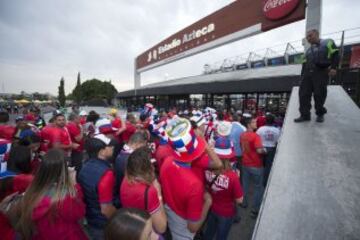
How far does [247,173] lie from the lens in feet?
14.8

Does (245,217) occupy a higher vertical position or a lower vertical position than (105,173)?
lower

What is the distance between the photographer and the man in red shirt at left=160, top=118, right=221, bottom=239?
6.37 feet

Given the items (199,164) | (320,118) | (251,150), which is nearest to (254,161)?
(251,150)

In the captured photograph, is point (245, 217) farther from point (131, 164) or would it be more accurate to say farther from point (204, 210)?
point (131, 164)

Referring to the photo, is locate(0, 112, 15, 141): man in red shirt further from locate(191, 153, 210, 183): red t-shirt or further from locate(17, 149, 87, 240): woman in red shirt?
locate(191, 153, 210, 183): red t-shirt

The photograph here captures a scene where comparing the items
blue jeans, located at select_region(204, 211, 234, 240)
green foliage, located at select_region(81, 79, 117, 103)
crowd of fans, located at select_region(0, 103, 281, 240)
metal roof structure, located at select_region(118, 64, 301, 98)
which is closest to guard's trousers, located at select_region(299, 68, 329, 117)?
crowd of fans, located at select_region(0, 103, 281, 240)

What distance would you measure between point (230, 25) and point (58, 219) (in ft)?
45.0

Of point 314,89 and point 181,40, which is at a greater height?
point 181,40

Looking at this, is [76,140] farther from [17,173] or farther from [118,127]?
[17,173]

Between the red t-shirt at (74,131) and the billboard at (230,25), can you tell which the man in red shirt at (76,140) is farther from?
the billboard at (230,25)

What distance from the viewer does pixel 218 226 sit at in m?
2.85

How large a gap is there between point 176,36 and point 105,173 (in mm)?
17964

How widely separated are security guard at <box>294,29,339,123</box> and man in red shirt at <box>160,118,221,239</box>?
296 cm

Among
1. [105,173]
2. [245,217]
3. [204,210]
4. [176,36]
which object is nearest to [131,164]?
[105,173]
